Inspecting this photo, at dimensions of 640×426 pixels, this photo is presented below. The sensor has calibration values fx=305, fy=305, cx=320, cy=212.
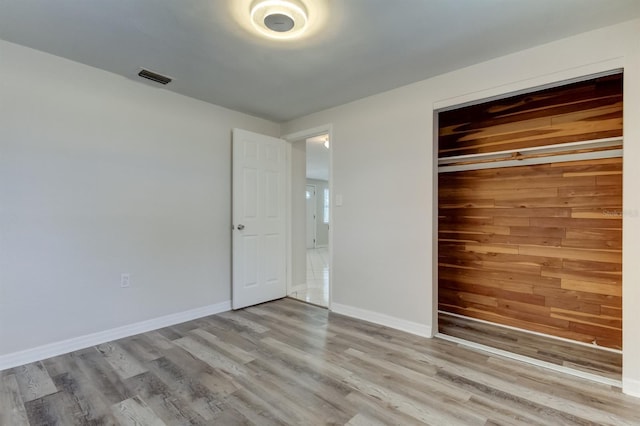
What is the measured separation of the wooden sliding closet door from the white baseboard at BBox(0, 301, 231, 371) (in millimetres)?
2767

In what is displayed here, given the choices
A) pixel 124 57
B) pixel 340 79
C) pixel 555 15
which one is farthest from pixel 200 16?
pixel 555 15

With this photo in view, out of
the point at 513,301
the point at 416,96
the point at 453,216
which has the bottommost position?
the point at 513,301

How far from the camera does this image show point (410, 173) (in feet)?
9.65

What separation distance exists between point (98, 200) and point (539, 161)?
3.98m

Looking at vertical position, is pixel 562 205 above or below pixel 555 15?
below

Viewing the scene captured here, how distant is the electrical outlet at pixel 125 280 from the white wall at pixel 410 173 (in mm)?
2061

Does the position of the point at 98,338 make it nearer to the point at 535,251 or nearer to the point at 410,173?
the point at 410,173

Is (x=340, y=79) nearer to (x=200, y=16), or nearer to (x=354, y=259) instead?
(x=200, y=16)

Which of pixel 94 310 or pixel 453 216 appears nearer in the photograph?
pixel 94 310

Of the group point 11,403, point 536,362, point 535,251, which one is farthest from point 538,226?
point 11,403

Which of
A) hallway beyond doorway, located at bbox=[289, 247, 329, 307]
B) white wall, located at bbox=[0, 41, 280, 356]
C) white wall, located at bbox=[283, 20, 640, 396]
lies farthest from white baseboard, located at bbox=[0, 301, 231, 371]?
white wall, located at bbox=[283, 20, 640, 396]

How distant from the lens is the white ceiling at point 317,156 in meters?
5.26

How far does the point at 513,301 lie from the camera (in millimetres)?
3037

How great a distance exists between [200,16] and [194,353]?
8.00ft
